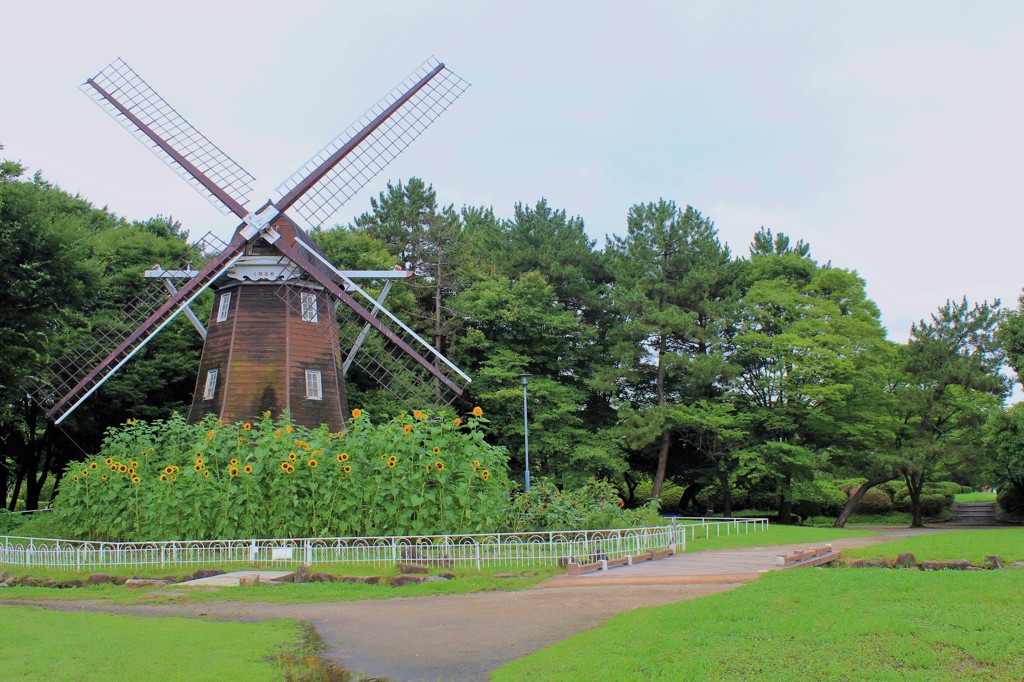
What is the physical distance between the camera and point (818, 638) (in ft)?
24.7

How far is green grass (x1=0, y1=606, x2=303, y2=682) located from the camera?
752 centimetres

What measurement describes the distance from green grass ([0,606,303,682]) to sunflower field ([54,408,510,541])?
556 cm

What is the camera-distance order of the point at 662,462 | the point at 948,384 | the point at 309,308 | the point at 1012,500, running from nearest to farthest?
the point at 309,308
the point at 948,384
the point at 662,462
the point at 1012,500

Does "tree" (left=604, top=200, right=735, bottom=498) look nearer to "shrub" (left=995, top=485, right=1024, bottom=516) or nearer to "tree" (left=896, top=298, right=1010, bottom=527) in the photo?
"tree" (left=896, top=298, right=1010, bottom=527)

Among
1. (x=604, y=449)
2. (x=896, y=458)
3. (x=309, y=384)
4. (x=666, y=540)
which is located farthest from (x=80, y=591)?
(x=896, y=458)

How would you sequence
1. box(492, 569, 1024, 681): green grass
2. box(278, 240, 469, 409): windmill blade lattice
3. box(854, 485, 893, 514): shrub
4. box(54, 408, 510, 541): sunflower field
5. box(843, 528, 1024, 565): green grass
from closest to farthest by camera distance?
1. box(492, 569, 1024, 681): green grass
2. box(843, 528, 1024, 565): green grass
3. box(54, 408, 510, 541): sunflower field
4. box(278, 240, 469, 409): windmill blade lattice
5. box(854, 485, 893, 514): shrub

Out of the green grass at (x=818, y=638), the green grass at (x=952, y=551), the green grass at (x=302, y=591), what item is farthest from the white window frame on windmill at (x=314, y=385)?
the green grass at (x=818, y=638)

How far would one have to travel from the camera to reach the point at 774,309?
122 feet

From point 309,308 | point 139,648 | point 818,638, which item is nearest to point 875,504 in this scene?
point 309,308

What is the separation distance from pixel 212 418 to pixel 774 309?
83.2 feet

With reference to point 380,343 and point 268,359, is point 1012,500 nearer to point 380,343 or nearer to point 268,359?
point 380,343

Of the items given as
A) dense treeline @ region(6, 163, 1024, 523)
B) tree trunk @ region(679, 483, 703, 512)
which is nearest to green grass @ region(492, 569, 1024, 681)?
dense treeline @ region(6, 163, 1024, 523)

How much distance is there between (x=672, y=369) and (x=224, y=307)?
765 inches

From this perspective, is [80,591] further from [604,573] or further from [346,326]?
[346,326]
